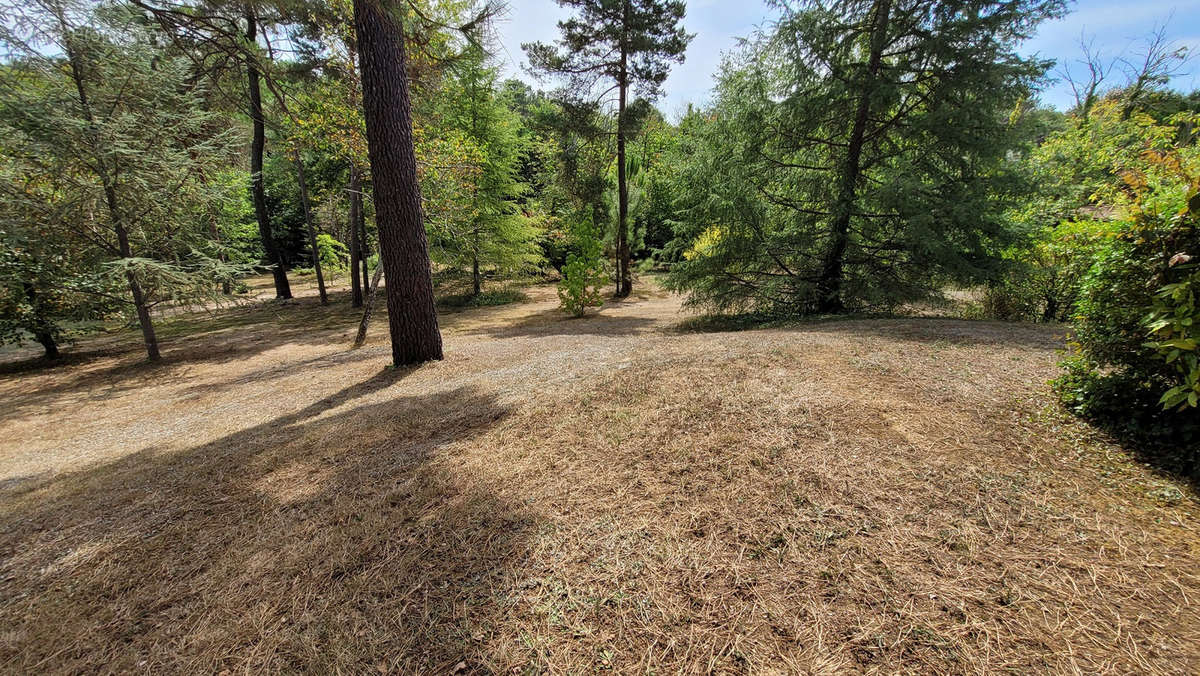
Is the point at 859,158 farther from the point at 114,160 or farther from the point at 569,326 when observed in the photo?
the point at 114,160

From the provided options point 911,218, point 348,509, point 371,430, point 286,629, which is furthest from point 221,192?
point 911,218

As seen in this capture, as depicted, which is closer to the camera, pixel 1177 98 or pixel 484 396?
pixel 484 396

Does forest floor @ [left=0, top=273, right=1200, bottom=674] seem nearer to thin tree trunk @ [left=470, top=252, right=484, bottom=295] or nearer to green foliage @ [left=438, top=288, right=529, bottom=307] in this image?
thin tree trunk @ [left=470, top=252, right=484, bottom=295]

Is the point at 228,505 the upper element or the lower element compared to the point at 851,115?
lower

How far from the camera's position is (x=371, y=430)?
11.0 ft

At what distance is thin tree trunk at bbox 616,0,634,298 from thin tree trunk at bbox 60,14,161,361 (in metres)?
11.7

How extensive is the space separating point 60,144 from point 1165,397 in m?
13.1

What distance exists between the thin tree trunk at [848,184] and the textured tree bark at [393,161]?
6.92 meters

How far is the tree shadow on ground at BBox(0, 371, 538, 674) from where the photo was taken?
4.76 feet

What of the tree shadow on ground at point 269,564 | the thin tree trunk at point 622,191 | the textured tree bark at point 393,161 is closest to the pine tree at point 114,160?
the textured tree bark at point 393,161

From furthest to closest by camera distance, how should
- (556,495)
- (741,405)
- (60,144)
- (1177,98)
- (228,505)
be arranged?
1. (1177,98)
2. (60,144)
3. (741,405)
4. (228,505)
5. (556,495)

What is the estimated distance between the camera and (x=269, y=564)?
184 centimetres

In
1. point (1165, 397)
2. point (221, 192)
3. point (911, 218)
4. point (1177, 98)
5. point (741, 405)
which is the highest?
point (1177, 98)

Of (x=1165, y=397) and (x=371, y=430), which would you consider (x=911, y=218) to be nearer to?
(x=1165, y=397)
